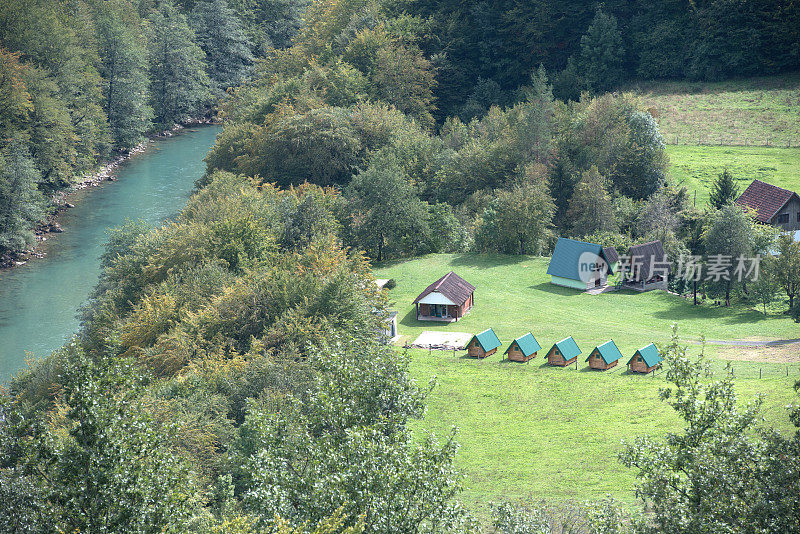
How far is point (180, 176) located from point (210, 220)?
33.6 meters

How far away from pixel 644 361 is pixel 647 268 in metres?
15.1

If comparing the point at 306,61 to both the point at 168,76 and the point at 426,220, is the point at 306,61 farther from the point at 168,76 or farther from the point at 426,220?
the point at 426,220

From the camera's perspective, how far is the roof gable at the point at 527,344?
129 ft

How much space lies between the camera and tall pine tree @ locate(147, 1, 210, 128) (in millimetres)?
99312

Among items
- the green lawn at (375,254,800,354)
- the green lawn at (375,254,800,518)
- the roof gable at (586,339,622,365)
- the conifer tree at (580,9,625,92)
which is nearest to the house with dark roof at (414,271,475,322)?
the green lawn at (375,254,800,354)

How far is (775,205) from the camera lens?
183 feet

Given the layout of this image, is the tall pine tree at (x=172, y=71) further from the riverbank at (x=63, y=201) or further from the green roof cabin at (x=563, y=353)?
the green roof cabin at (x=563, y=353)

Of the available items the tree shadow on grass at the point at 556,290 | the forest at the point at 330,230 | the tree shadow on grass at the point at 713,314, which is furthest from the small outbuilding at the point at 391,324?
the tree shadow on grass at the point at 713,314

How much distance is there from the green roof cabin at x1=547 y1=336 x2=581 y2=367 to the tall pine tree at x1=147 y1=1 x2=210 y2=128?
74.4 m

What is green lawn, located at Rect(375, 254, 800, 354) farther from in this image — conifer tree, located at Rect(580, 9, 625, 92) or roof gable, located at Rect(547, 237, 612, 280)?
conifer tree, located at Rect(580, 9, 625, 92)

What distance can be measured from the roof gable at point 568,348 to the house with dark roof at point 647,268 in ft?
44.6

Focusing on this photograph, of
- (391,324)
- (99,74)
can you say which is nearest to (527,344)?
(391,324)

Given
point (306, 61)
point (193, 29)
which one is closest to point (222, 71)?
point (193, 29)

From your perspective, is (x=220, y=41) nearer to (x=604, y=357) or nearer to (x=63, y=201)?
(x=63, y=201)
